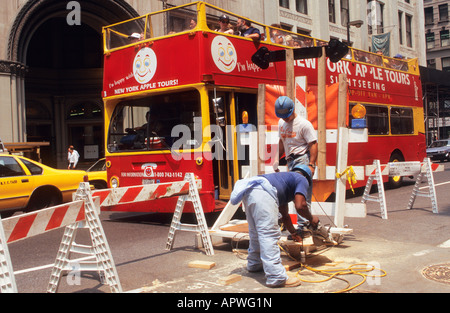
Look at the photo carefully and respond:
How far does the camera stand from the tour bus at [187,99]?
348 inches

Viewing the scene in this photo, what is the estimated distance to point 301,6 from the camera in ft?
108

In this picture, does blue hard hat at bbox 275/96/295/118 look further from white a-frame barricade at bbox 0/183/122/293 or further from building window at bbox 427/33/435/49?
building window at bbox 427/33/435/49

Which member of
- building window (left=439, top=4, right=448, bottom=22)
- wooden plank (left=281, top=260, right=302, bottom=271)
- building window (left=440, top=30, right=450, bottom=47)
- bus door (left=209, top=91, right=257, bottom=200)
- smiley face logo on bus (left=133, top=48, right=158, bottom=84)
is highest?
building window (left=439, top=4, right=448, bottom=22)

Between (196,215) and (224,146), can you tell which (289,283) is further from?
(224,146)

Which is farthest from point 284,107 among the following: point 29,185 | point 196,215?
point 29,185

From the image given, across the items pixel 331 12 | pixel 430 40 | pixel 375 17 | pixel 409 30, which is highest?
pixel 430 40

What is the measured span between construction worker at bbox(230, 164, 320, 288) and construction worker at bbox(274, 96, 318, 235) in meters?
1.08

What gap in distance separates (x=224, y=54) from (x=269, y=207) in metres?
4.91

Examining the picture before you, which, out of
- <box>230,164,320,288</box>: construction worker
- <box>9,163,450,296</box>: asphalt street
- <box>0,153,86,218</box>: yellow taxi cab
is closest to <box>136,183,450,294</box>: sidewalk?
<box>9,163,450,296</box>: asphalt street

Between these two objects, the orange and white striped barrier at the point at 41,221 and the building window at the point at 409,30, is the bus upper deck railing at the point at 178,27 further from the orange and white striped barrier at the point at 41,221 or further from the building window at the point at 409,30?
the building window at the point at 409,30

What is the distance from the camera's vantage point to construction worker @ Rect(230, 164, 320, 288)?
492 centimetres

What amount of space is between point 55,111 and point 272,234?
79.4 ft

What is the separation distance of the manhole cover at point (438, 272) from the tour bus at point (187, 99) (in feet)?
8.04

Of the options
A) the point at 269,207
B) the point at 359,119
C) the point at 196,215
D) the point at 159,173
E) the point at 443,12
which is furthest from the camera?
the point at 443,12
